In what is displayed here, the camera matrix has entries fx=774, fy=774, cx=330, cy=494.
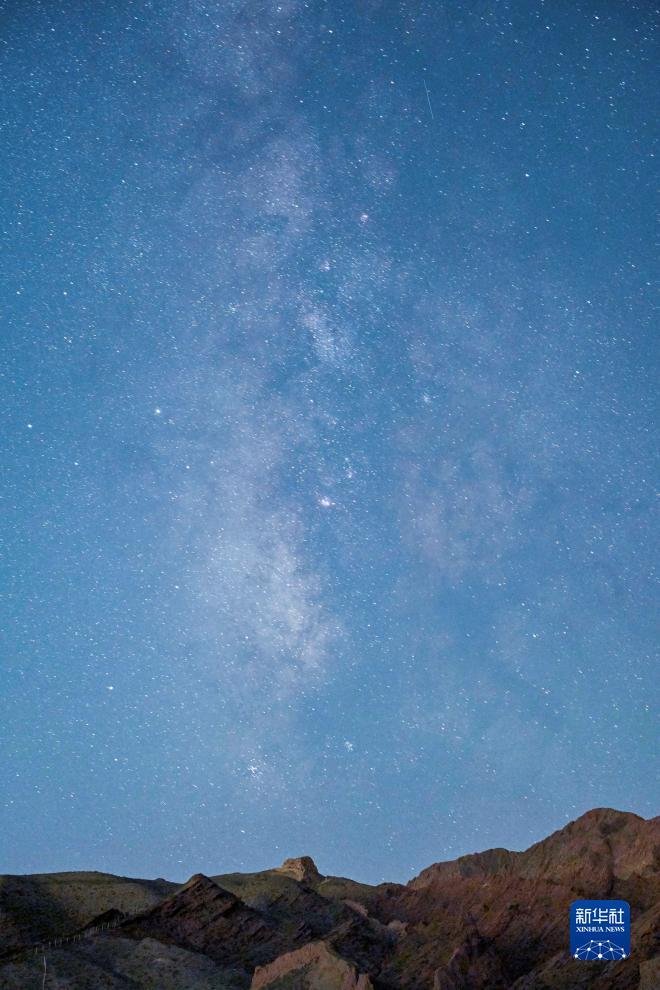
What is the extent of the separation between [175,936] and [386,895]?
1939 inches

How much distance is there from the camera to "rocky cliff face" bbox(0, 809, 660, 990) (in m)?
64.8

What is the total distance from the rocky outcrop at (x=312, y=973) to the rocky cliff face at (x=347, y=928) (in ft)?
0.37

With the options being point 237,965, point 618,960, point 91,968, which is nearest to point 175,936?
point 237,965

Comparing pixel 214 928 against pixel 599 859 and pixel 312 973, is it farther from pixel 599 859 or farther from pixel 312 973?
pixel 599 859

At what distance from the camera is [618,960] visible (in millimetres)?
57844

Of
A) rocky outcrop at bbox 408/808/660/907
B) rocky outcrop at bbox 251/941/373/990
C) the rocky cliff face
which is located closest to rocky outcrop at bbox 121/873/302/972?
the rocky cliff face

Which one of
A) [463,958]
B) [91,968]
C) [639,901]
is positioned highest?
[639,901]

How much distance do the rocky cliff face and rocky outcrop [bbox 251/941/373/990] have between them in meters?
0.11

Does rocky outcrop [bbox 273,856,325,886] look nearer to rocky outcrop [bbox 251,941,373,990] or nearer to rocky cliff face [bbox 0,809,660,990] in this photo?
rocky cliff face [bbox 0,809,660,990]

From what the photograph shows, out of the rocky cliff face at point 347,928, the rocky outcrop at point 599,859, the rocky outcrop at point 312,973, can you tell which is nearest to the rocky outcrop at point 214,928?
the rocky cliff face at point 347,928

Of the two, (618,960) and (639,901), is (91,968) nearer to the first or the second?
(618,960)

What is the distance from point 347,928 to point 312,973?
962 inches

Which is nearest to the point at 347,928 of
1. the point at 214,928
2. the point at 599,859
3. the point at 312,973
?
the point at 214,928

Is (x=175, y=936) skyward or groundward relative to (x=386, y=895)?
groundward
